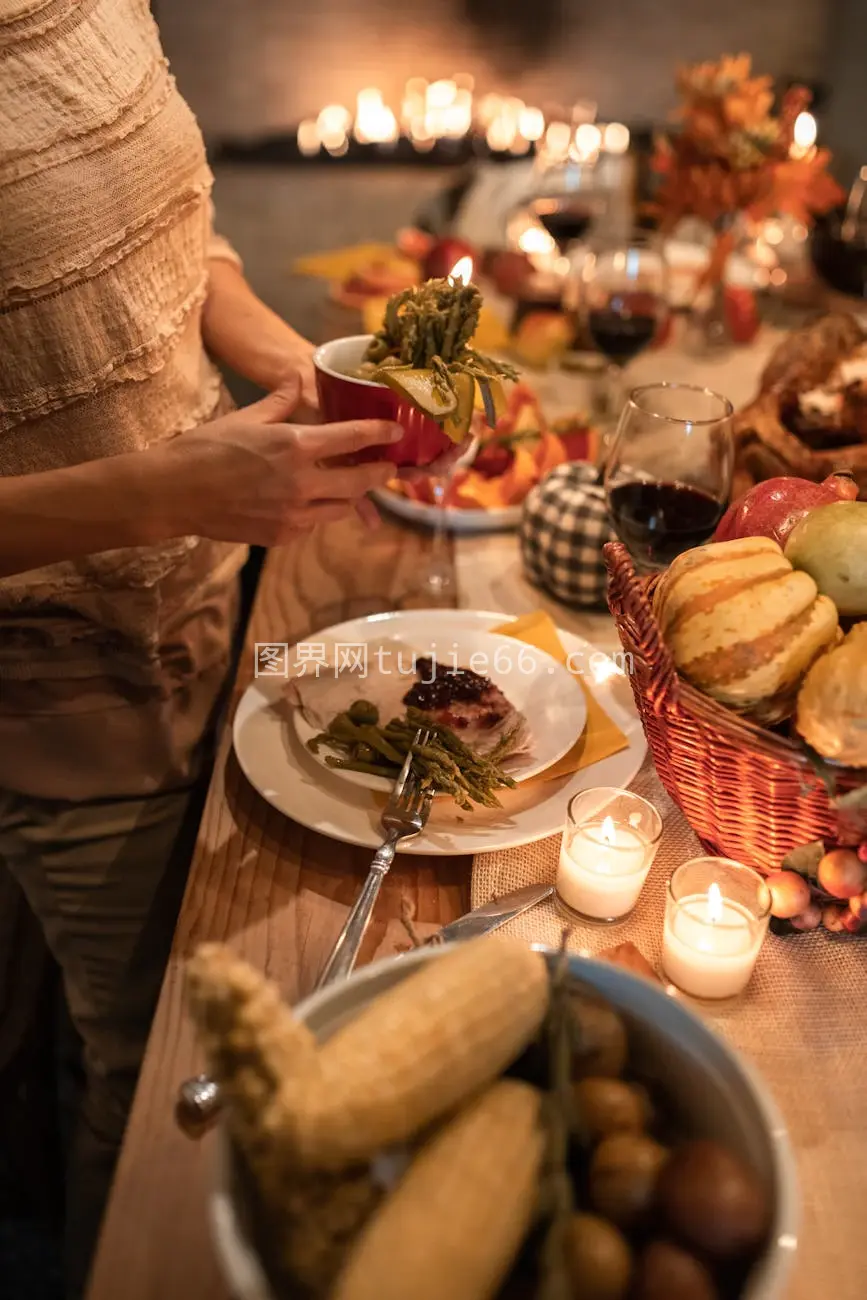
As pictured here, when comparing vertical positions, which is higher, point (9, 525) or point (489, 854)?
point (9, 525)

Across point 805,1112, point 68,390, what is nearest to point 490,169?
point 68,390

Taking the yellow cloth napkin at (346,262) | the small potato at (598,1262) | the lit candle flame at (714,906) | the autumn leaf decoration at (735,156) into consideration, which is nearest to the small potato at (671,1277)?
the small potato at (598,1262)

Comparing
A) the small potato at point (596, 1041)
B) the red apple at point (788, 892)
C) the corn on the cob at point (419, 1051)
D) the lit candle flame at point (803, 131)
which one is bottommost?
the red apple at point (788, 892)

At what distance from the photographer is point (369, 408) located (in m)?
0.98

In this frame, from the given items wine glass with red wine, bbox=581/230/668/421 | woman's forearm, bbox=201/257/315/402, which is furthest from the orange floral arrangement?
woman's forearm, bbox=201/257/315/402

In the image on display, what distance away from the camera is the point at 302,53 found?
17.0 ft

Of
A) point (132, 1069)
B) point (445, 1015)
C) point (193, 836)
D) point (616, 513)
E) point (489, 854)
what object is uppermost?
point (445, 1015)

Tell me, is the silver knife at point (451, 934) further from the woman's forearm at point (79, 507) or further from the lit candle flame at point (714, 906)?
the woman's forearm at point (79, 507)

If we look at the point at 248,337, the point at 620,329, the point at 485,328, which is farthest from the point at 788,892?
the point at 485,328

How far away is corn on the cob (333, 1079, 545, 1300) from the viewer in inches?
18.4

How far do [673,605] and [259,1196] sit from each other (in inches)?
19.7

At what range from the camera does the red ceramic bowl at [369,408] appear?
0.97 meters

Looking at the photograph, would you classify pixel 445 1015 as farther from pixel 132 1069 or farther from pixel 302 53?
pixel 302 53

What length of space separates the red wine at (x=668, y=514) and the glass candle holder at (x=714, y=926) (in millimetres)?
437
